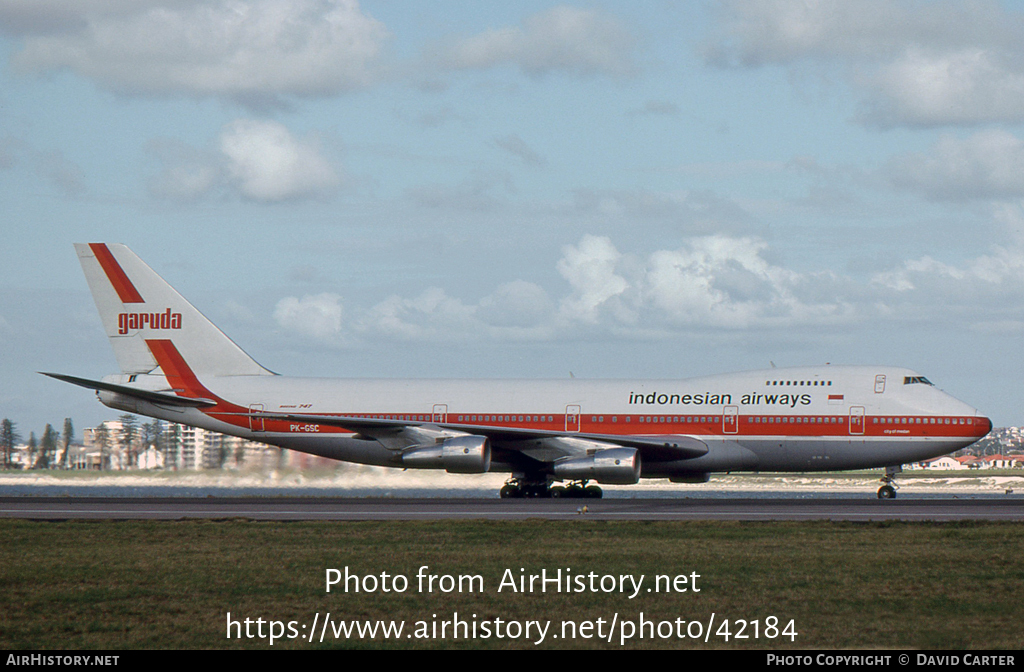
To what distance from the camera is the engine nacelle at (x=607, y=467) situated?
121ft

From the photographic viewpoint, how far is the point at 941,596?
15.7 meters

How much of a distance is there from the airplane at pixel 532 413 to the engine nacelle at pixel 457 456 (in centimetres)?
5

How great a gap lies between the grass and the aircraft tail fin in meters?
19.6

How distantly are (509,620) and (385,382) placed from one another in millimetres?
30650

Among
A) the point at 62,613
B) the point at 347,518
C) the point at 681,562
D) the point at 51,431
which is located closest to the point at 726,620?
the point at 681,562

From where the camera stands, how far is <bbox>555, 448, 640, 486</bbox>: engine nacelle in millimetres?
36844

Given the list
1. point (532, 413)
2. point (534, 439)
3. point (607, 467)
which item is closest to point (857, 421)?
point (607, 467)

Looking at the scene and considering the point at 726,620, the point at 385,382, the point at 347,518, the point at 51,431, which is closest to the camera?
the point at 726,620

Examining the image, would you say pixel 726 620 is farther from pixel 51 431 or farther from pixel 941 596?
pixel 51 431

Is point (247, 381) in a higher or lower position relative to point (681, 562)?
higher

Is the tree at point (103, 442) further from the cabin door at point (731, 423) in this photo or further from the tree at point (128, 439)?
the cabin door at point (731, 423)

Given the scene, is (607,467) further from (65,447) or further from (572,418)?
(65,447)

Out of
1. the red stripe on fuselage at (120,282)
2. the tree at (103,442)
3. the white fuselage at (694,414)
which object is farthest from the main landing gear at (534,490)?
the tree at (103,442)

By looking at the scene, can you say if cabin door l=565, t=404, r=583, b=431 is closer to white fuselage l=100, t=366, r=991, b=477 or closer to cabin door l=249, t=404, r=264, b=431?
white fuselage l=100, t=366, r=991, b=477
